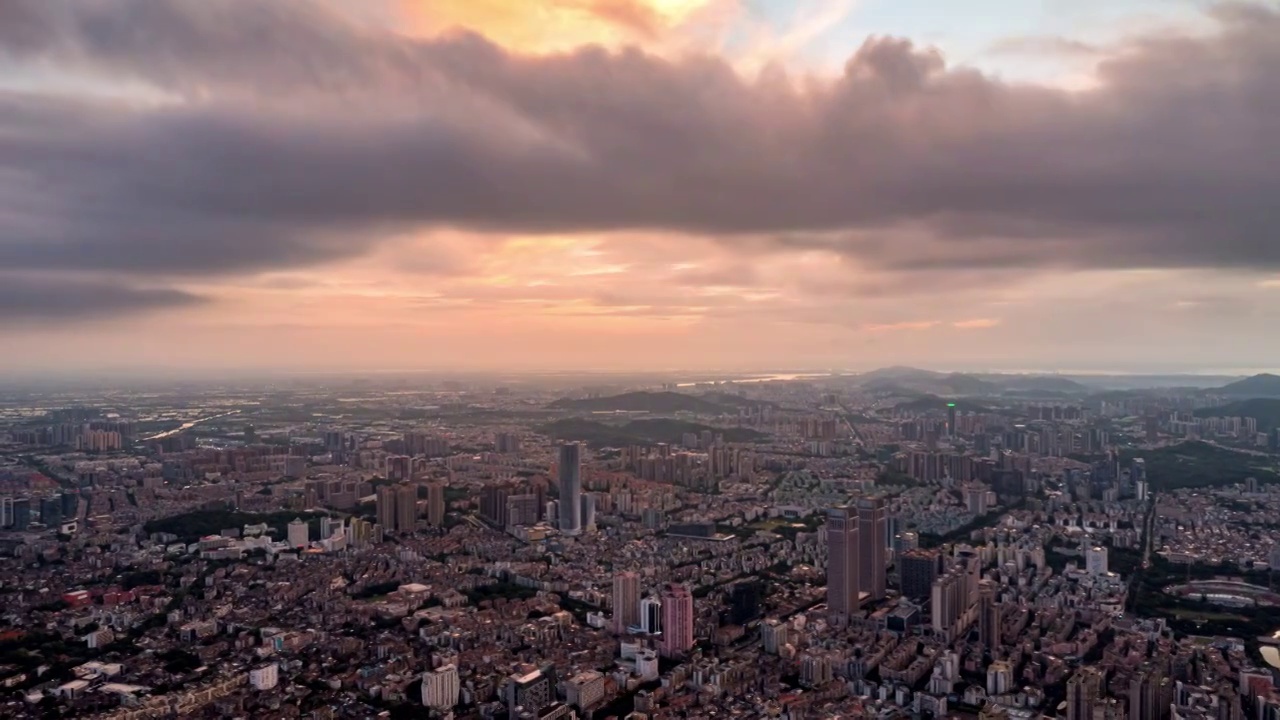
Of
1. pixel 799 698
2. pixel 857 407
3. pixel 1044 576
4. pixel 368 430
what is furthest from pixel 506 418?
pixel 799 698

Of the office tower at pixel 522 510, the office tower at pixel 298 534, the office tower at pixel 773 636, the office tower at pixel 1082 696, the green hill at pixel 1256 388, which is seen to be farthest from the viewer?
the green hill at pixel 1256 388

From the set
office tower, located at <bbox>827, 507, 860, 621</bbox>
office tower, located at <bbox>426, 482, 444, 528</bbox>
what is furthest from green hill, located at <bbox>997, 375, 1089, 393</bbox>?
office tower, located at <bbox>827, 507, 860, 621</bbox>

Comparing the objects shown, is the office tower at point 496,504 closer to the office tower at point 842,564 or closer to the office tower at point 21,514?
the office tower at point 842,564

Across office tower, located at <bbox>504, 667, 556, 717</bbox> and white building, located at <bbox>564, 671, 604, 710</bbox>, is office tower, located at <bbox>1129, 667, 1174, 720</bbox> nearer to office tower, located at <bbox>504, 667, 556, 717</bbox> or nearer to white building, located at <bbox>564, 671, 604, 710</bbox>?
white building, located at <bbox>564, 671, 604, 710</bbox>

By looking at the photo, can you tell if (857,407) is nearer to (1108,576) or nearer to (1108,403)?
(1108,403)

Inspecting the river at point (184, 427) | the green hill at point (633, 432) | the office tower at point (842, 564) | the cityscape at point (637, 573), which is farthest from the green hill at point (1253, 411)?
the river at point (184, 427)

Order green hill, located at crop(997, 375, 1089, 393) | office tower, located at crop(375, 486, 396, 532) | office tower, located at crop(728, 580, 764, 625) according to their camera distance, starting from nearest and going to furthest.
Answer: office tower, located at crop(728, 580, 764, 625), office tower, located at crop(375, 486, 396, 532), green hill, located at crop(997, 375, 1089, 393)
